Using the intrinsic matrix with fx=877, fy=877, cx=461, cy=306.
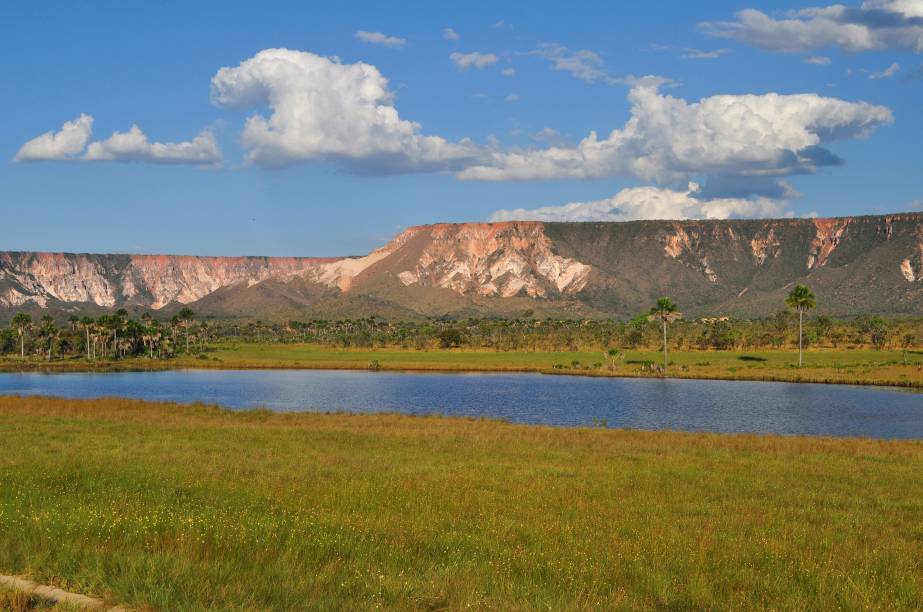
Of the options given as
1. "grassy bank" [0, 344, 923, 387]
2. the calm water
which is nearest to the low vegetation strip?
the calm water

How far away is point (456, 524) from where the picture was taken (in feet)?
51.9

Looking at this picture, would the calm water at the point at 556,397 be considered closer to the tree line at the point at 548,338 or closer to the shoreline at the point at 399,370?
the shoreline at the point at 399,370

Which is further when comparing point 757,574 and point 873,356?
point 873,356

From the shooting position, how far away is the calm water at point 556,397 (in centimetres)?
5325

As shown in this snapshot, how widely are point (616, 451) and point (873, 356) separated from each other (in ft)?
325

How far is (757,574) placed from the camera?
1262cm

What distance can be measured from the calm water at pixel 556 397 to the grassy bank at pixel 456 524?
23989 mm

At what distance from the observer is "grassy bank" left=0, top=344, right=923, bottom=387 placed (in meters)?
93.9

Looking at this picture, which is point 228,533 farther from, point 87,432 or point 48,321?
point 48,321

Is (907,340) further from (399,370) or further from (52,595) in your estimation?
(52,595)

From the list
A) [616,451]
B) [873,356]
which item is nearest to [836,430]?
[616,451]

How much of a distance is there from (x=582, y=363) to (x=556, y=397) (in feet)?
168

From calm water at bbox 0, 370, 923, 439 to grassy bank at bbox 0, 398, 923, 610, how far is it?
24.0 m

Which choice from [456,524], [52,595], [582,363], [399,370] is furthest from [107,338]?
[52,595]
